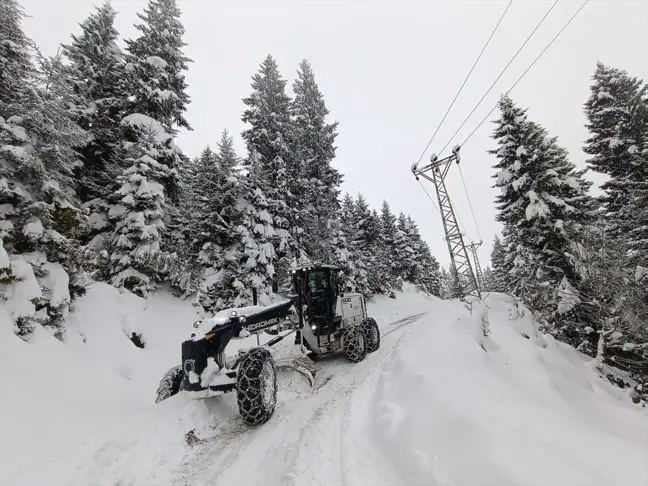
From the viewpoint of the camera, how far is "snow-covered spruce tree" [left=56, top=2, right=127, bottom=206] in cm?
1539

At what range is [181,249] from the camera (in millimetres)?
15445

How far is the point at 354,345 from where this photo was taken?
9.41 metres

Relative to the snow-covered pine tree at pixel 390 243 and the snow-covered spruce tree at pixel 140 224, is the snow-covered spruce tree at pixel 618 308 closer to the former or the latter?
the snow-covered spruce tree at pixel 140 224

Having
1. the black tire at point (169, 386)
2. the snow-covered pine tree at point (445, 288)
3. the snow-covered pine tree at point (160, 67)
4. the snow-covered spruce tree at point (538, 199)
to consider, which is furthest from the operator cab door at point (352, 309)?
the snow-covered pine tree at point (445, 288)

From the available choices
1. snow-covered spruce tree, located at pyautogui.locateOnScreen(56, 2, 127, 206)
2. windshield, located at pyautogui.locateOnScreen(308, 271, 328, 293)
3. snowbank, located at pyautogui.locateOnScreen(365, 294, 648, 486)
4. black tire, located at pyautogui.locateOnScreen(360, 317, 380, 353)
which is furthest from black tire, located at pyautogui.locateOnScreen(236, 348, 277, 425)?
snow-covered spruce tree, located at pyautogui.locateOnScreen(56, 2, 127, 206)

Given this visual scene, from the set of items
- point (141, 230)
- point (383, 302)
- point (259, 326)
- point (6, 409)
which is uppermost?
point (141, 230)

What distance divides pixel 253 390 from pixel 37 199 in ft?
25.5

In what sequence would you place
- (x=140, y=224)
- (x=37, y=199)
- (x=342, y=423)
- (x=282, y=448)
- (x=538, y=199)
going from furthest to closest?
(x=538, y=199) < (x=140, y=224) < (x=37, y=199) < (x=342, y=423) < (x=282, y=448)

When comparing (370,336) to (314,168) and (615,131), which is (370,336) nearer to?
(314,168)

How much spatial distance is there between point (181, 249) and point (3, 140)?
26.8 ft

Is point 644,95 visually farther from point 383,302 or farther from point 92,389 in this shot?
point 92,389

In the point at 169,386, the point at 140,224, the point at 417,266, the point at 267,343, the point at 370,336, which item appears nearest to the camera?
the point at 169,386

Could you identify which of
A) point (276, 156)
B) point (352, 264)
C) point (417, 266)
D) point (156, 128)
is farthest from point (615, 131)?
point (417, 266)

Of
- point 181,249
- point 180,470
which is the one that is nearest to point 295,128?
point 181,249
